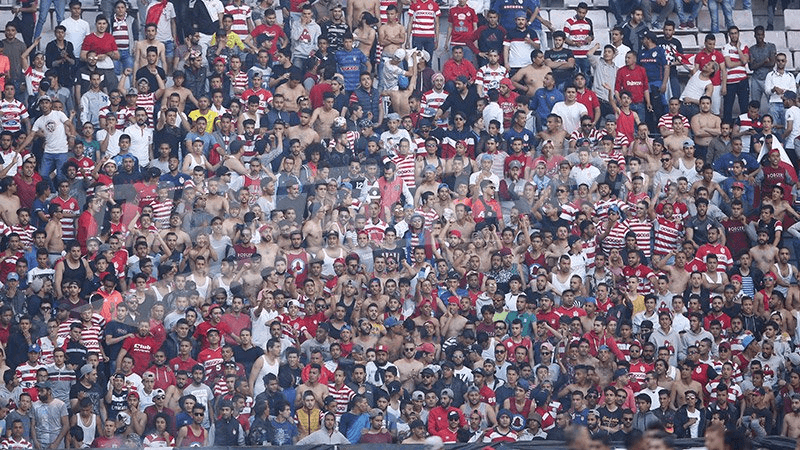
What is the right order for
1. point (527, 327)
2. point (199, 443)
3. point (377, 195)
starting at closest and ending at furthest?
1. point (199, 443)
2. point (527, 327)
3. point (377, 195)

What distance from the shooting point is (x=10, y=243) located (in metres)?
21.8

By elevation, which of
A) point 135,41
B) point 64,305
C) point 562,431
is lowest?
point 562,431

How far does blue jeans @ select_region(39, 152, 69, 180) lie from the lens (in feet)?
75.9

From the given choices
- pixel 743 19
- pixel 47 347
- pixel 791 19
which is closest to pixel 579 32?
pixel 743 19

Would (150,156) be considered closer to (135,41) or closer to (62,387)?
(135,41)

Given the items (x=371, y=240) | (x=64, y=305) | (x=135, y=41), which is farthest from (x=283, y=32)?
(x=64, y=305)

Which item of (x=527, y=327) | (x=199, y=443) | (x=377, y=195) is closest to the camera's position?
(x=199, y=443)

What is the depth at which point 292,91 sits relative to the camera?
2408cm

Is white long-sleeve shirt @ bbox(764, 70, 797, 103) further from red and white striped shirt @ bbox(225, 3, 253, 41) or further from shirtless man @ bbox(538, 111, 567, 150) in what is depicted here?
red and white striped shirt @ bbox(225, 3, 253, 41)

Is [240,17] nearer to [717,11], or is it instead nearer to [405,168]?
[405,168]

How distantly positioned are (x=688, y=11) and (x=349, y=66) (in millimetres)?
5349

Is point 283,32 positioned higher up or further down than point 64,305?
higher up

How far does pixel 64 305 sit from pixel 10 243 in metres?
1.27

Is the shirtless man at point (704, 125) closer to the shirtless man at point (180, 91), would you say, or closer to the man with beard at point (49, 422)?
the shirtless man at point (180, 91)
